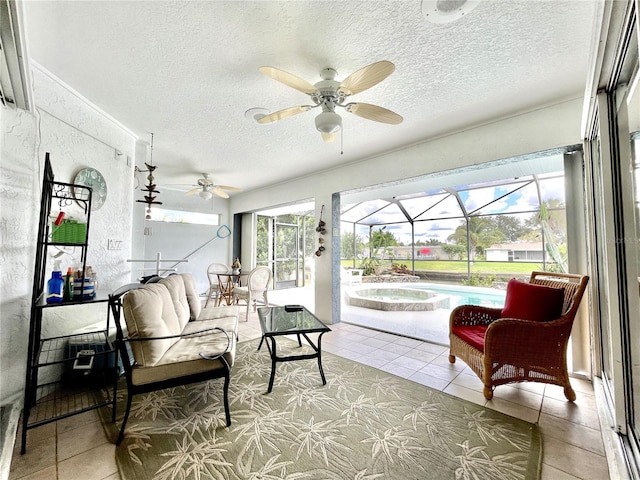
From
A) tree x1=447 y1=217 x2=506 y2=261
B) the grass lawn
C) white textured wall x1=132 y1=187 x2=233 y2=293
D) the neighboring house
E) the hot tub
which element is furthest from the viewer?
tree x1=447 y1=217 x2=506 y2=261

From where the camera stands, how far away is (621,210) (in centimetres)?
157

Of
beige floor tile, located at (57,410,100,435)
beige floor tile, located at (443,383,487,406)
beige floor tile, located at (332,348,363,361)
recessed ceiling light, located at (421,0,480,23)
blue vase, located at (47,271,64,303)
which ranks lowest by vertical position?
beige floor tile, located at (57,410,100,435)

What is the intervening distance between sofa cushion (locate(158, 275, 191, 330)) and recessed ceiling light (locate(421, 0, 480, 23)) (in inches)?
108

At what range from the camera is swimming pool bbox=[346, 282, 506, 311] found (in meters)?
5.14

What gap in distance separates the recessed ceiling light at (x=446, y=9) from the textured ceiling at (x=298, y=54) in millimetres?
86

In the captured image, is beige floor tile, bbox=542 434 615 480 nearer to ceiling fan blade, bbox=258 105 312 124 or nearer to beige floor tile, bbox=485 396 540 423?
beige floor tile, bbox=485 396 540 423

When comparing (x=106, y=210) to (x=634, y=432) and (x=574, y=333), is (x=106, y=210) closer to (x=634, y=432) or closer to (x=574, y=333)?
(x=634, y=432)

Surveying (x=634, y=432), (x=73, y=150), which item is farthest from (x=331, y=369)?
(x=73, y=150)

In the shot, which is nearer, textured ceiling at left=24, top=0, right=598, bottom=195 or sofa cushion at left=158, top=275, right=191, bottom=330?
textured ceiling at left=24, top=0, right=598, bottom=195

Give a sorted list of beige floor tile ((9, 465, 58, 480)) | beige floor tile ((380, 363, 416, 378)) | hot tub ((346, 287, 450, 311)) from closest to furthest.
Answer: beige floor tile ((9, 465, 58, 480)) → beige floor tile ((380, 363, 416, 378)) → hot tub ((346, 287, 450, 311))

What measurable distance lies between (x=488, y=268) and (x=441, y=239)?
1.60 meters

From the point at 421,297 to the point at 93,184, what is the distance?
6.13 meters

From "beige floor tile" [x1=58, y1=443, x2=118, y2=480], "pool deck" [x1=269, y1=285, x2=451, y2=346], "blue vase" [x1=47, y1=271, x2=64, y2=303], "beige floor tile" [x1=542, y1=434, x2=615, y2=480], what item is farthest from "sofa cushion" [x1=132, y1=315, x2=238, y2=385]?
"pool deck" [x1=269, y1=285, x2=451, y2=346]

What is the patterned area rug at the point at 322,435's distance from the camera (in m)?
1.42
